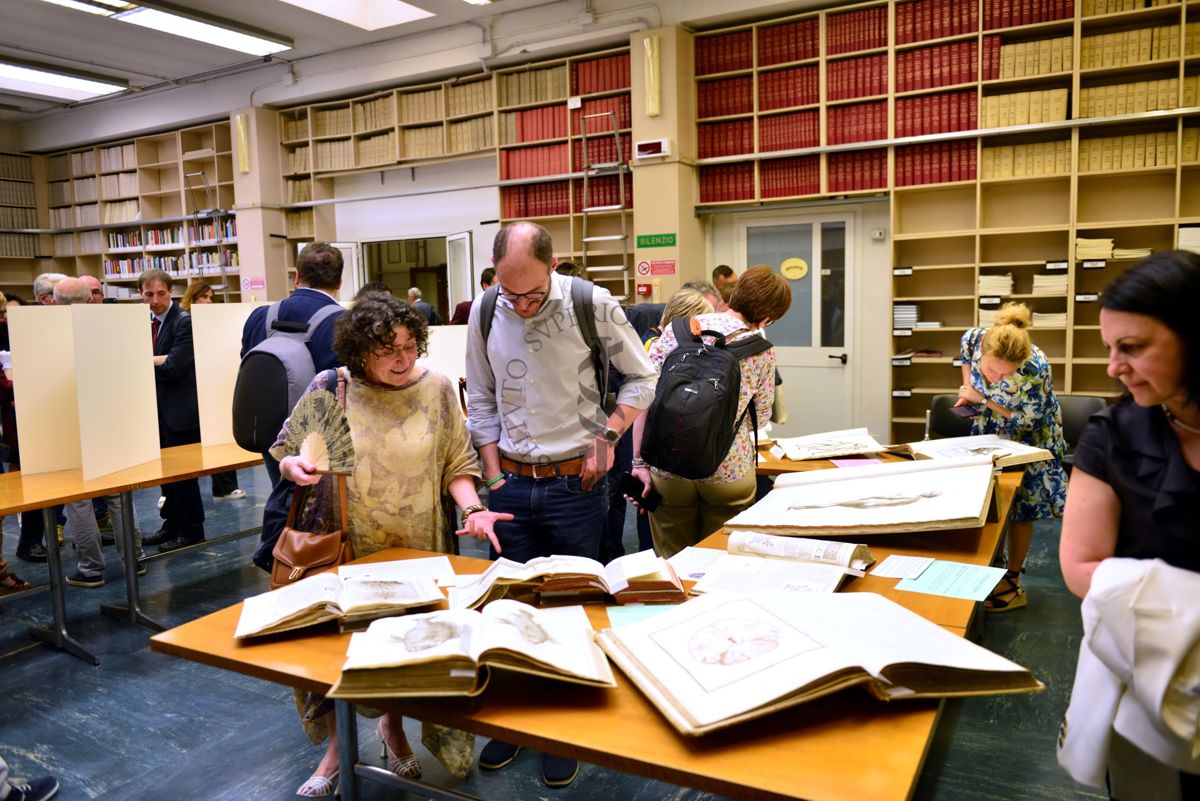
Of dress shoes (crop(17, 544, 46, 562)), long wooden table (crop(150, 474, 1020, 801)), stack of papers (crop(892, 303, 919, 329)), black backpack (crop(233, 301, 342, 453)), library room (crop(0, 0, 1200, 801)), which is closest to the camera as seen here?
long wooden table (crop(150, 474, 1020, 801))

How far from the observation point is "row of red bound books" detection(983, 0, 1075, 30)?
5.69 meters

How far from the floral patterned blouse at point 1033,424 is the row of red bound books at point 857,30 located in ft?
12.7

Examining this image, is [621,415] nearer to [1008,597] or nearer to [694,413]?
[694,413]

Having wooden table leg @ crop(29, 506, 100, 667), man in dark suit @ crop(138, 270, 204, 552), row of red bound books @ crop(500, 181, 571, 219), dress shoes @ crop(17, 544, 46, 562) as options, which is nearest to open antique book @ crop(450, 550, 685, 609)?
Result: wooden table leg @ crop(29, 506, 100, 667)

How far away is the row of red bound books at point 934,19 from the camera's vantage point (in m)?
5.93

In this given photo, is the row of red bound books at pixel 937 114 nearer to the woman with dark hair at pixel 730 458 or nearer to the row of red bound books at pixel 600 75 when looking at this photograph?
the row of red bound books at pixel 600 75

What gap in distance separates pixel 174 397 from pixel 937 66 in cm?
569

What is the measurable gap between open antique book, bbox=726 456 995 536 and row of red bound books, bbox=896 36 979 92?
4.75 m

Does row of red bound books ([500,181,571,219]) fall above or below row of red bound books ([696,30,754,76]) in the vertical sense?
below

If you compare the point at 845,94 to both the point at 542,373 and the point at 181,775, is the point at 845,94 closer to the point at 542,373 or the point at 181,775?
the point at 542,373

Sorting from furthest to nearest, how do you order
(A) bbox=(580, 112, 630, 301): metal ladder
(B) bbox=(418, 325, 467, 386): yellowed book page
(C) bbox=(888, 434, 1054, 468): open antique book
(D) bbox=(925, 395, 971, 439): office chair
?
(A) bbox=(580, 112, 630, 301): metal ladder, (B) bbox=(418, 325, 467, 386): yellowed book page, (D) bbox=(925, 395, 971, 439): office chair, (C) bbox=(888, 434, 1054, 468): open antique book

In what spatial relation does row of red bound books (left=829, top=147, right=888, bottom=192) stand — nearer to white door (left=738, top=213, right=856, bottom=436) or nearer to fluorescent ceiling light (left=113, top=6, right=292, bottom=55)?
white door (left=738, top=213, right=856, bottom=436)

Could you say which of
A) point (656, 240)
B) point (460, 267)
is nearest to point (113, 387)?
point (656, 240)

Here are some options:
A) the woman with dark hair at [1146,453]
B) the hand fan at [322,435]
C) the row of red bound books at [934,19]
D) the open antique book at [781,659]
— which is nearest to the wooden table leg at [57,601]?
the hand fan at [322,435]
